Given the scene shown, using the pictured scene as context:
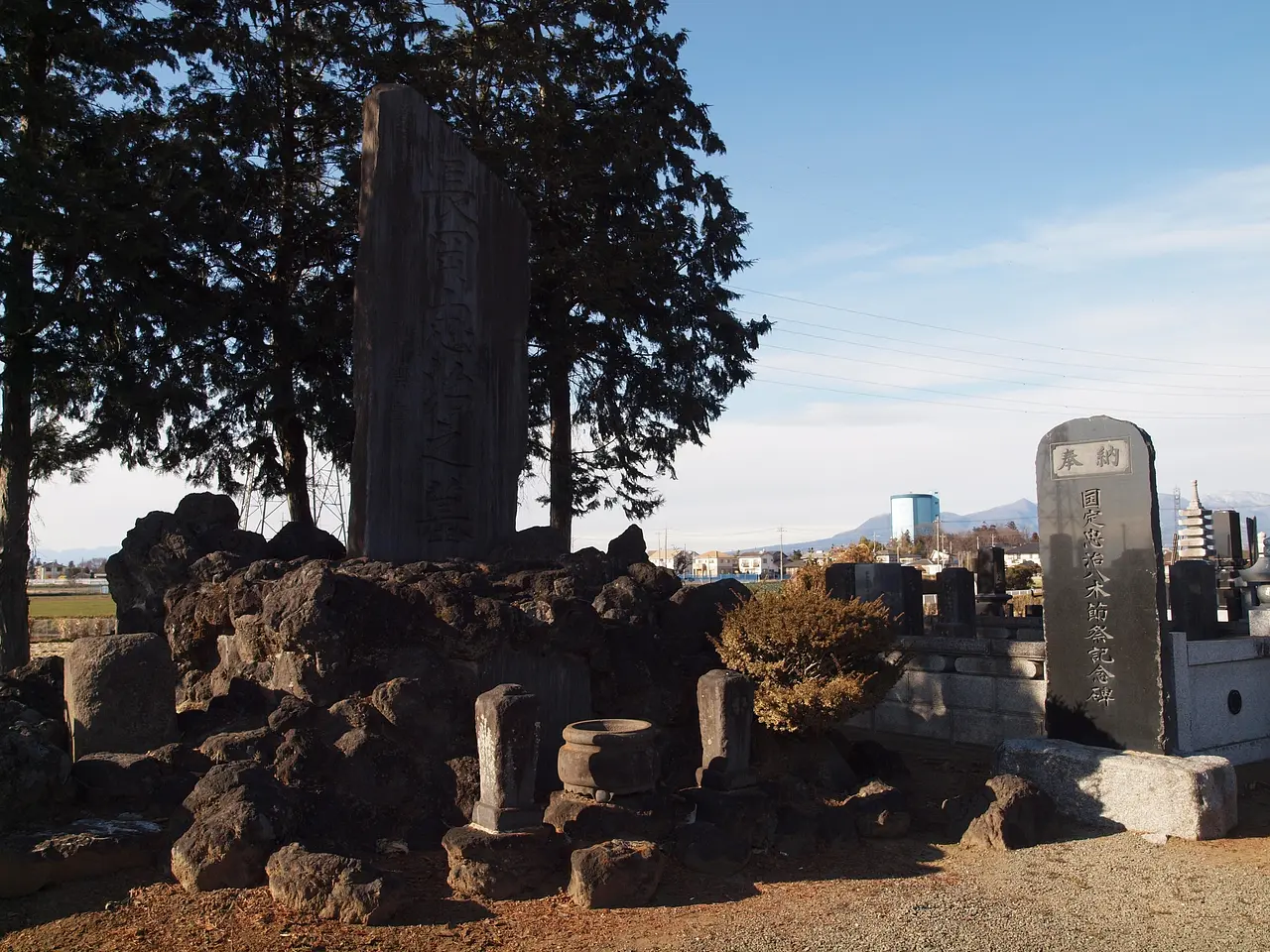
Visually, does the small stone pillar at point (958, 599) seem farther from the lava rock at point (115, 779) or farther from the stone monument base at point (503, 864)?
the lava rock at point (115, 779)

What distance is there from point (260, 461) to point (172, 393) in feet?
9.72

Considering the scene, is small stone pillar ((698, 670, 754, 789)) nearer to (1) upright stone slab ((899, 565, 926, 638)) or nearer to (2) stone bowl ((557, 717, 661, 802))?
(2) stone bowl ((557, 717, 661, 802))

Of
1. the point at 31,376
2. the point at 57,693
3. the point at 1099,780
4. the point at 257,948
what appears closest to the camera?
the point at 257,948

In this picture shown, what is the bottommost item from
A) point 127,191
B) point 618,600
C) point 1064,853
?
point 1064,853

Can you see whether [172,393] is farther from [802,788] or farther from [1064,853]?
[1064,853]

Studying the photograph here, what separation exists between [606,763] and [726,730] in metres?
1.09

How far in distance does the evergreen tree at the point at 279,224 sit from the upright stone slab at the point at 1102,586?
1070 cm

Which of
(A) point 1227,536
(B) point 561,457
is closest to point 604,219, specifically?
(B) point 561,457

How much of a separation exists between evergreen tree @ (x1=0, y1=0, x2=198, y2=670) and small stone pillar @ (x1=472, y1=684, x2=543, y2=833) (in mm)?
9352

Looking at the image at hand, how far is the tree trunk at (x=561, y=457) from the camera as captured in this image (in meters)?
17.7

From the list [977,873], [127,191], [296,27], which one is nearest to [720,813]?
[977,873]

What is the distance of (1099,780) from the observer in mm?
7445

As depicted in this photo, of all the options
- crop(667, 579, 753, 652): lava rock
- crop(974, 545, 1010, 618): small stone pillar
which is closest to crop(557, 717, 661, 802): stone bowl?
crop(667, 579, 753, 652): lava rock

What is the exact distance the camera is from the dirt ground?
5.08 meters
